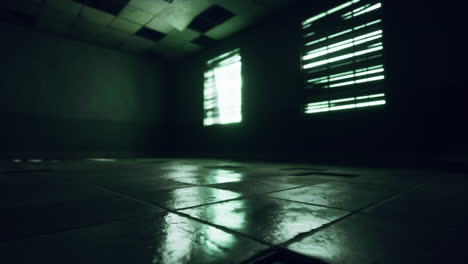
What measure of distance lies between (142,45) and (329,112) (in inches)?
190

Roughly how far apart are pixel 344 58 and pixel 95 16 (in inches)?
187

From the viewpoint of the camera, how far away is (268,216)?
72cm

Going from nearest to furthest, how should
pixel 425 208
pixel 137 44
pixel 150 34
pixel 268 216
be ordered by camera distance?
1. pixel 268 216
2. pixel 425 208
3. pixel 150 34
4. pixel 137 44

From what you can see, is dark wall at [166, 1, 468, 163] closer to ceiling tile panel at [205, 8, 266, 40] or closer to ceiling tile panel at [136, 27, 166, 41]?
ceiling tile panel at [205, 8, 266, 40]

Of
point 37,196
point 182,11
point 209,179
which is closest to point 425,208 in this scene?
point 209,179

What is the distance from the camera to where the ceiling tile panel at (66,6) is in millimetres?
A: 4055

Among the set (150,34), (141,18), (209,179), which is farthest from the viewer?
(150,34)

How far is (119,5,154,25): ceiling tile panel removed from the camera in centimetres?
431

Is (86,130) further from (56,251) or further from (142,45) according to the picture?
(56,251)

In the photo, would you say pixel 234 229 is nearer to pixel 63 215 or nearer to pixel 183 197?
pixel 183 197

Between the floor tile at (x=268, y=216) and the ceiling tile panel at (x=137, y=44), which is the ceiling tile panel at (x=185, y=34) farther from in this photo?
the floor tile at (x=268, y=216)

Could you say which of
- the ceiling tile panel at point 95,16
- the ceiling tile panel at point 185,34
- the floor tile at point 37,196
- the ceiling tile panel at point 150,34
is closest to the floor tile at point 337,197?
the floor tile at point 37,196

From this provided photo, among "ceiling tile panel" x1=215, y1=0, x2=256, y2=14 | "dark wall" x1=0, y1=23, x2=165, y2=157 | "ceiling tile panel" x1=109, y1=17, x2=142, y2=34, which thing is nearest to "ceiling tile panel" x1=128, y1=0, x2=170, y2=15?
"ceiling tile panel" x1=109, y1=17, x2=142, y2=34

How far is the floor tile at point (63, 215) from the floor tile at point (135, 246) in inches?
2.8
